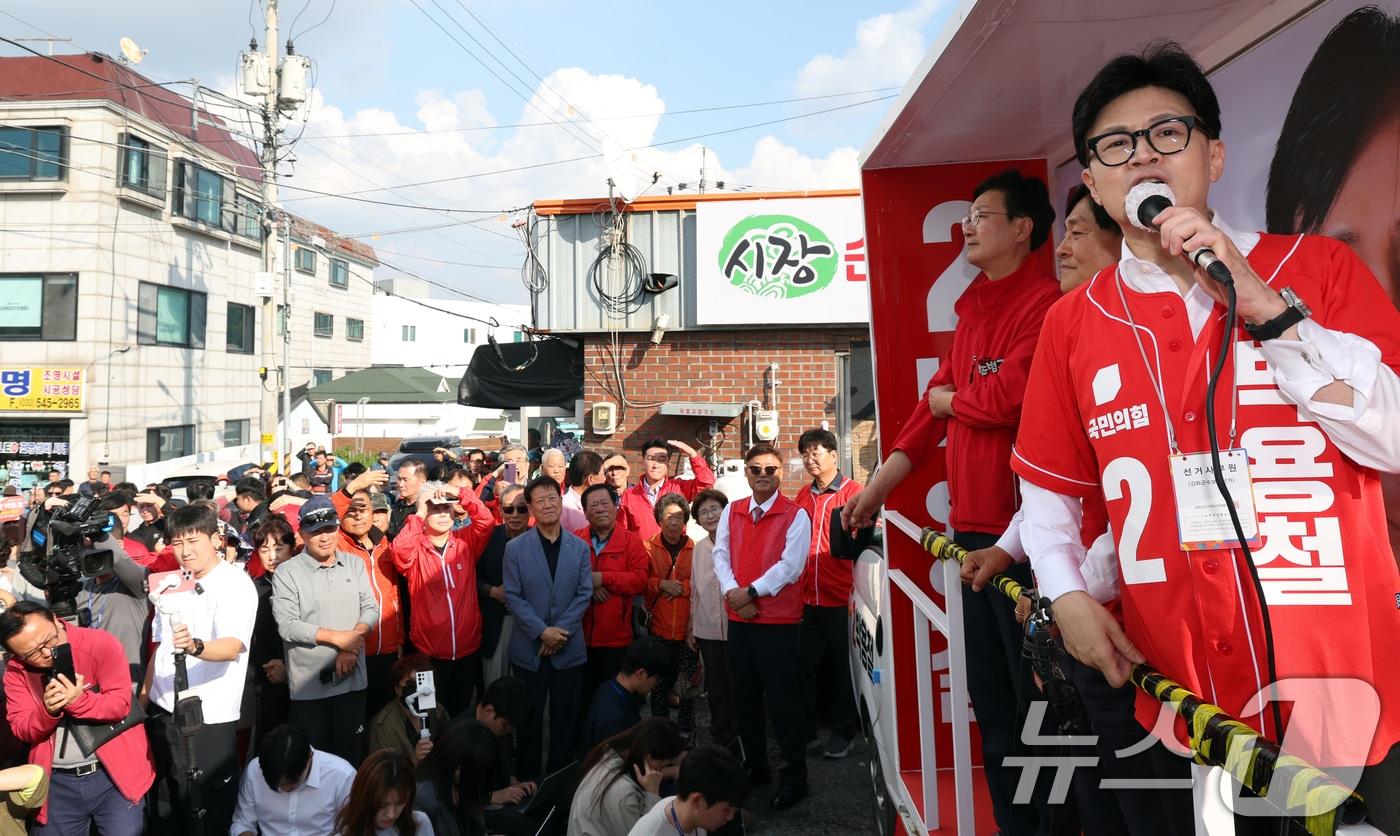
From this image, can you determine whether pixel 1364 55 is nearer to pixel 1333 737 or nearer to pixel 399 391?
pixel 1333 737

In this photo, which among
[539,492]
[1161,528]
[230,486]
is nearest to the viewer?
[1161,528]

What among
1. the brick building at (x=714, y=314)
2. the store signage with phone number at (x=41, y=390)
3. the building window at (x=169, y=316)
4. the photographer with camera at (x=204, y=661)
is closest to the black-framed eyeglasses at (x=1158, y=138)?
the photographer with camera at (x=204, y=661)

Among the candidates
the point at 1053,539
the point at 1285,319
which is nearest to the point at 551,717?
the point at 1053,539

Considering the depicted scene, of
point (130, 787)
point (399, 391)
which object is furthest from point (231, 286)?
point (130, 787)

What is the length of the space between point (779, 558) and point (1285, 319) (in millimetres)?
4066

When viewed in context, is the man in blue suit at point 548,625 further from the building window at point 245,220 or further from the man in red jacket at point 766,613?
the building window at point 245,220

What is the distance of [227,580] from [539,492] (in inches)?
71.9

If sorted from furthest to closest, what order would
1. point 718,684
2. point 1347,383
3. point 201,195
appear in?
point 201,195
point 718,684
point 1347,383

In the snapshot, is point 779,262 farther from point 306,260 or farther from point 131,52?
point 306,260

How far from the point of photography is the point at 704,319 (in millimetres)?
10961

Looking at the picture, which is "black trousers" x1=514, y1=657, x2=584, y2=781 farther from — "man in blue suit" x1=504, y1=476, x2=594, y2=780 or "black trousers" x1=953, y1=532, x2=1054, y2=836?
"black trousers" x1=953, y1=532, x2=1054, y2=836

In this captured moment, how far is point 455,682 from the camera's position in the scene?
5.77 meters

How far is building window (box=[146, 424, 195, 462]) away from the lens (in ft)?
80.7

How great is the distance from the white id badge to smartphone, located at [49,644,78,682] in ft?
14.8
